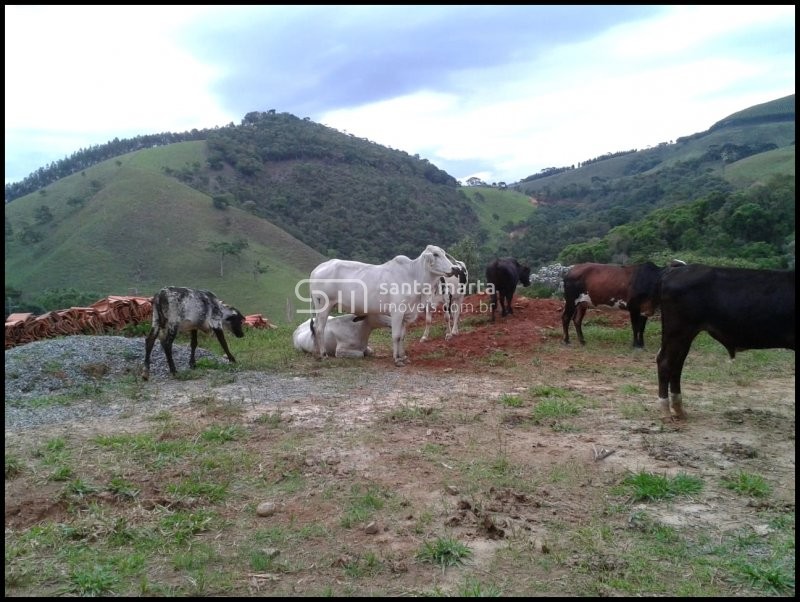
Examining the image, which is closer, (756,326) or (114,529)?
(114,529)

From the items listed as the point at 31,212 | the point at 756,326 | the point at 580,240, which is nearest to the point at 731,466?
the point at 756,326

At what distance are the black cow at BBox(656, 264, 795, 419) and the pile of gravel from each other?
764cm

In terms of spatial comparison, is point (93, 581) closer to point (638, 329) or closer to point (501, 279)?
point (638, 329)

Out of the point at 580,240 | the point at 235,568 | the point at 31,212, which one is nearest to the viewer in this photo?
the point at 235,568

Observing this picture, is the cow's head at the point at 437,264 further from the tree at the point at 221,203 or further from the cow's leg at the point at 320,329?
the tree at the point at 221,203

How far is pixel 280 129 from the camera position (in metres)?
91.7

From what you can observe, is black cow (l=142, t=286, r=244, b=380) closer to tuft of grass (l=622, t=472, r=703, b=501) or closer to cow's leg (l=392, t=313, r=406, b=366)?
cow's leg (l=392, t=313, r=406, b=366)

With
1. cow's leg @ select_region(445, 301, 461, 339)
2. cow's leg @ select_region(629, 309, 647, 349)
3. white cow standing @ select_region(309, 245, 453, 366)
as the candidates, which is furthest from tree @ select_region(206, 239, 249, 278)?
cow's leg @ select_region(629, 309, 647, 349)

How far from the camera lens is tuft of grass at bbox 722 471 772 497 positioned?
4336mm

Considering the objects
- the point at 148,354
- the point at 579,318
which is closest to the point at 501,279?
the point at 579,318

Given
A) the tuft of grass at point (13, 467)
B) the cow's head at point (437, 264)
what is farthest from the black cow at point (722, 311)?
the tuft of grass at point (13, 467)

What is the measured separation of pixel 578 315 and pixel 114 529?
10.1m

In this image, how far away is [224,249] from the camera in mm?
48531

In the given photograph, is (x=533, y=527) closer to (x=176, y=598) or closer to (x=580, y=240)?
(x=176, y=598)
